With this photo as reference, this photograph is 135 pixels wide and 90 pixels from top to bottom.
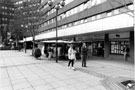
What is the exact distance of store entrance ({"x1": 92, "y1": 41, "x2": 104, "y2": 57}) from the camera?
18309mm

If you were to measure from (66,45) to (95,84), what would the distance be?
34.5ft

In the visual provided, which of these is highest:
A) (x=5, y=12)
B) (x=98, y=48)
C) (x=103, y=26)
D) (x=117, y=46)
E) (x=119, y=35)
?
(x=5, y=12)

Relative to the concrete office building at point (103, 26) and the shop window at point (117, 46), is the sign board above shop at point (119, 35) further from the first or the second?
the shop window at point (117, 46)

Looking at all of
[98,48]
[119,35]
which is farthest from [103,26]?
[98,48]

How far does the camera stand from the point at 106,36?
1655 cm

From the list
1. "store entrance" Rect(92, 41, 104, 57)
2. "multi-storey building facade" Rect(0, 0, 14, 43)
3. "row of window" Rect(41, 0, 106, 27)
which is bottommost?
"store entrance" Rect(92, 41, 104, 57)

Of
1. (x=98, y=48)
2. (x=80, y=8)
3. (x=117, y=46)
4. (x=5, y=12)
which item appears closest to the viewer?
(x=117, y=46)

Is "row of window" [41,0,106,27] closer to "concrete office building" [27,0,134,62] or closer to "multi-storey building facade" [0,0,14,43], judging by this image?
"concrete office building" [27,0,134,62]

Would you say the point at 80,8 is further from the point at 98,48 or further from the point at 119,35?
the point at 119,35

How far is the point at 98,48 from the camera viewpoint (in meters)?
18.9

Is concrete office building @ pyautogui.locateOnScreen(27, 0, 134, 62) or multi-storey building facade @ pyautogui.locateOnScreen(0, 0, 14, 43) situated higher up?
multi-storey building facade @ pyautogui.locateOnScreen(0, 0, 14, 43)

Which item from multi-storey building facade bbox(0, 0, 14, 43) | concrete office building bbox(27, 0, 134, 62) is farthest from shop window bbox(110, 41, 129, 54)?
multi-storey building facade bbox(0, 0, 14, 43)

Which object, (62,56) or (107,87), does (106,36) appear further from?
(107,87)

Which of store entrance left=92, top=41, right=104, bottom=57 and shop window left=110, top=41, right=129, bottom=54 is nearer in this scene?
shop window left=110, top=41, right=129, bottom=54
